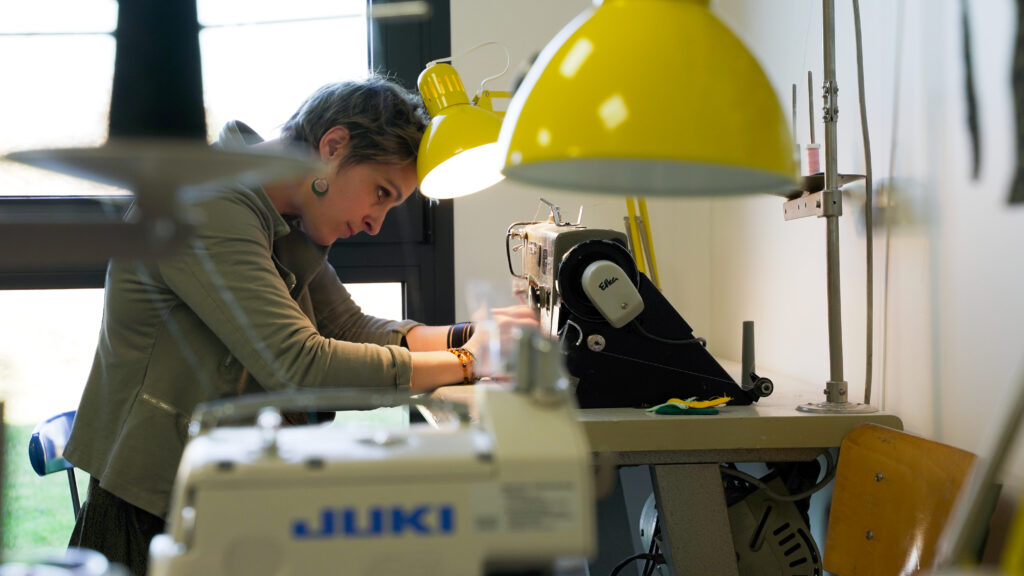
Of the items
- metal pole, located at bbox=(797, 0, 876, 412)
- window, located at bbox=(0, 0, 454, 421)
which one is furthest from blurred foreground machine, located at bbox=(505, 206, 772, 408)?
window, located at bbox=(0, 0, 454, 421)

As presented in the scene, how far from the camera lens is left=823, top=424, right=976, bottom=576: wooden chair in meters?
1.15

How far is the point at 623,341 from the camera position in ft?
4.80

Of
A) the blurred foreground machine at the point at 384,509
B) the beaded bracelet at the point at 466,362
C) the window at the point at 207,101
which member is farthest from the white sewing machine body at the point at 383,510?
the window at the point at 207,101

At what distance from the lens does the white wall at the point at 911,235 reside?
1.25 m

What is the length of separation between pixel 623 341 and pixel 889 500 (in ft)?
1.45

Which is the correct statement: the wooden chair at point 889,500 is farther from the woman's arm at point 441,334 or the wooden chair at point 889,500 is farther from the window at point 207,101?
the window at point 207,101

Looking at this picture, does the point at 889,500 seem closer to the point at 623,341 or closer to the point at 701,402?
the point at 701,402

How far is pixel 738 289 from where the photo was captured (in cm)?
240

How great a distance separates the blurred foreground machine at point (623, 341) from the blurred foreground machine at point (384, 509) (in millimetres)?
779

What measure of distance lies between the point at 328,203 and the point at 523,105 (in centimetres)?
94

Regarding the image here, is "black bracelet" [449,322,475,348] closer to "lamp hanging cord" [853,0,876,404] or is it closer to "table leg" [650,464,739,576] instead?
"table leg" [650,464,739,576]

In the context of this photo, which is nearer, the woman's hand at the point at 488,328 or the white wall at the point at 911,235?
the white wall at the point at 911,235

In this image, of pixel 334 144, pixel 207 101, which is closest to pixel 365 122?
pixel 334 144

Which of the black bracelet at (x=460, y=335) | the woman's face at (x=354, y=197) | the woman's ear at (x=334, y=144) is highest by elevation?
the woman's ear at (x=334, y=144)
